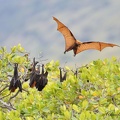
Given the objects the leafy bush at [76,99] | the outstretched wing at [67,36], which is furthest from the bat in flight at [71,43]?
the leafy bush at [76,99]

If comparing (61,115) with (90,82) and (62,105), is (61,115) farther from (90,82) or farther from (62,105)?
(90,82)

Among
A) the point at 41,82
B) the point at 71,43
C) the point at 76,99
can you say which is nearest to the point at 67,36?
the point at 71,43

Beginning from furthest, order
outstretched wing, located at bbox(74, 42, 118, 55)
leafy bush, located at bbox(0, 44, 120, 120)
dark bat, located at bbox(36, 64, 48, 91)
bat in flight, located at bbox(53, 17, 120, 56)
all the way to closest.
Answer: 1. bat in flight, located at bbox(53, 17, 120, 56)
2. outstretched wing, located at bbox(74, 42, 118, 55)
3. dark bat, located at bbox(36, 64, 48, 91)
4. leafy bush, located at bbox(0, 44, 120, 120)

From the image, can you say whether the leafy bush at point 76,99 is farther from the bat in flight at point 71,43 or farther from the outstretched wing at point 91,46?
the bat in flight at point 71,43

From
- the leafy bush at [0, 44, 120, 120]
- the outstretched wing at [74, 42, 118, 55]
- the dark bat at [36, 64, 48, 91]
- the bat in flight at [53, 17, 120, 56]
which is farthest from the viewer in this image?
the bat in flight at [53, 17, 120, 56]

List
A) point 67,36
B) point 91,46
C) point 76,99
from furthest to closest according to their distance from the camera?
1. point 91,46
2. point 67,36
3. point 76,99

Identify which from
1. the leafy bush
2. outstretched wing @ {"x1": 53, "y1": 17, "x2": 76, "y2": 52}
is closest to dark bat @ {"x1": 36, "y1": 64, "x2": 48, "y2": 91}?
the leafy bush

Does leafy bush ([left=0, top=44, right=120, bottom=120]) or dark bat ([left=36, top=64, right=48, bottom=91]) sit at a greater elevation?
dark bat ([left=36, top=64, right=48, bottom=91])

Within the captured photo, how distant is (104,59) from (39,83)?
191 centimetres

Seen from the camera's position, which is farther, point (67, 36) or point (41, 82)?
point (67, 36)

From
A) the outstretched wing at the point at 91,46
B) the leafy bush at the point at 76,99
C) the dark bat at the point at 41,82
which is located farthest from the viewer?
the outstretched wing at the point at 91,46

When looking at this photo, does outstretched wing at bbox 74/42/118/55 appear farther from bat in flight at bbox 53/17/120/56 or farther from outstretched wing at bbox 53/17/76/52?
outstretched wing at bbox 53/17/76/52

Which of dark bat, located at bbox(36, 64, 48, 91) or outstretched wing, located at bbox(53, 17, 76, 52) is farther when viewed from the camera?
outstretched wing, located at bbox(53, 17, 76, 52)

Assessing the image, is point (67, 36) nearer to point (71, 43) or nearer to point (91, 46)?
point (71, 43)
